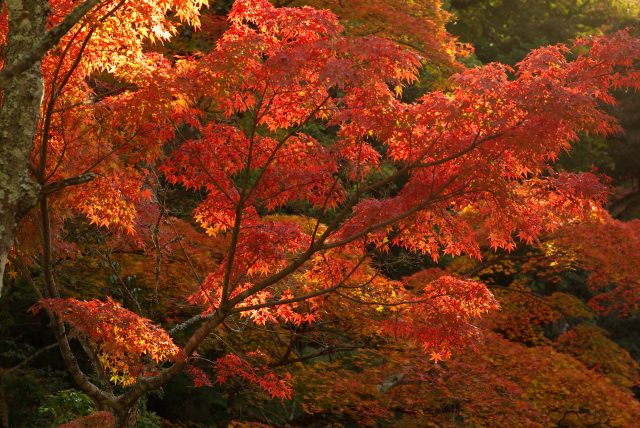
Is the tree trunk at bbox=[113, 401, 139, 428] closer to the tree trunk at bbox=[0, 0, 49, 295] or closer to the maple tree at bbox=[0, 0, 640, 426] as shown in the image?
the maple tree at bbox=[0, 0, 640, 426]

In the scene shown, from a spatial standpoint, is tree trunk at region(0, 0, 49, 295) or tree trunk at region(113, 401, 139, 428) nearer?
tree trunk at region(0, 0, 49, 295)

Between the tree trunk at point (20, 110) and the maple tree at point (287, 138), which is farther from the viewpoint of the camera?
the maple tree at point (287, 138)

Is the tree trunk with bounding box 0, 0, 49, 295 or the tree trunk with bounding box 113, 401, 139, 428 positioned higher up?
the tree trunk with bounding box 0, 0, 49, 295

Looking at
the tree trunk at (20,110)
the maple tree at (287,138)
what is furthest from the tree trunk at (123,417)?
the tree trunk at (20,110)

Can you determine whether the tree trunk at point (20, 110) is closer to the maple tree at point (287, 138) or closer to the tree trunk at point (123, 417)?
the maple tree at point (287, 138)

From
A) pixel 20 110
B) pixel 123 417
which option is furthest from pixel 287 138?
pixel 123 417

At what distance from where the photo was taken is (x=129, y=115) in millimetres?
5695

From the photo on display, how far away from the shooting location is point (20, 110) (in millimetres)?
4402

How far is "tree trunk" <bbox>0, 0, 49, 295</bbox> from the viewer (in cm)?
433

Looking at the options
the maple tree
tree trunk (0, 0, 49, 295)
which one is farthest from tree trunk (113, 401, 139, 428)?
tree trunk (0, 0, 49, 295)

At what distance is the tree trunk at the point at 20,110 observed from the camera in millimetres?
4328

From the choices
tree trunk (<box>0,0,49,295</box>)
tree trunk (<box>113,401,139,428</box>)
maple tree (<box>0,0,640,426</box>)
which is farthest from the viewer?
tree trunk (<box>113,401,139,428</box>)

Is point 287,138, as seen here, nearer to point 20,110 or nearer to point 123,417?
point 20,110

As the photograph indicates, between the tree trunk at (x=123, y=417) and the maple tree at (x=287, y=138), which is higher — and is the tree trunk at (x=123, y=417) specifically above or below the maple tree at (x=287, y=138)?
below
